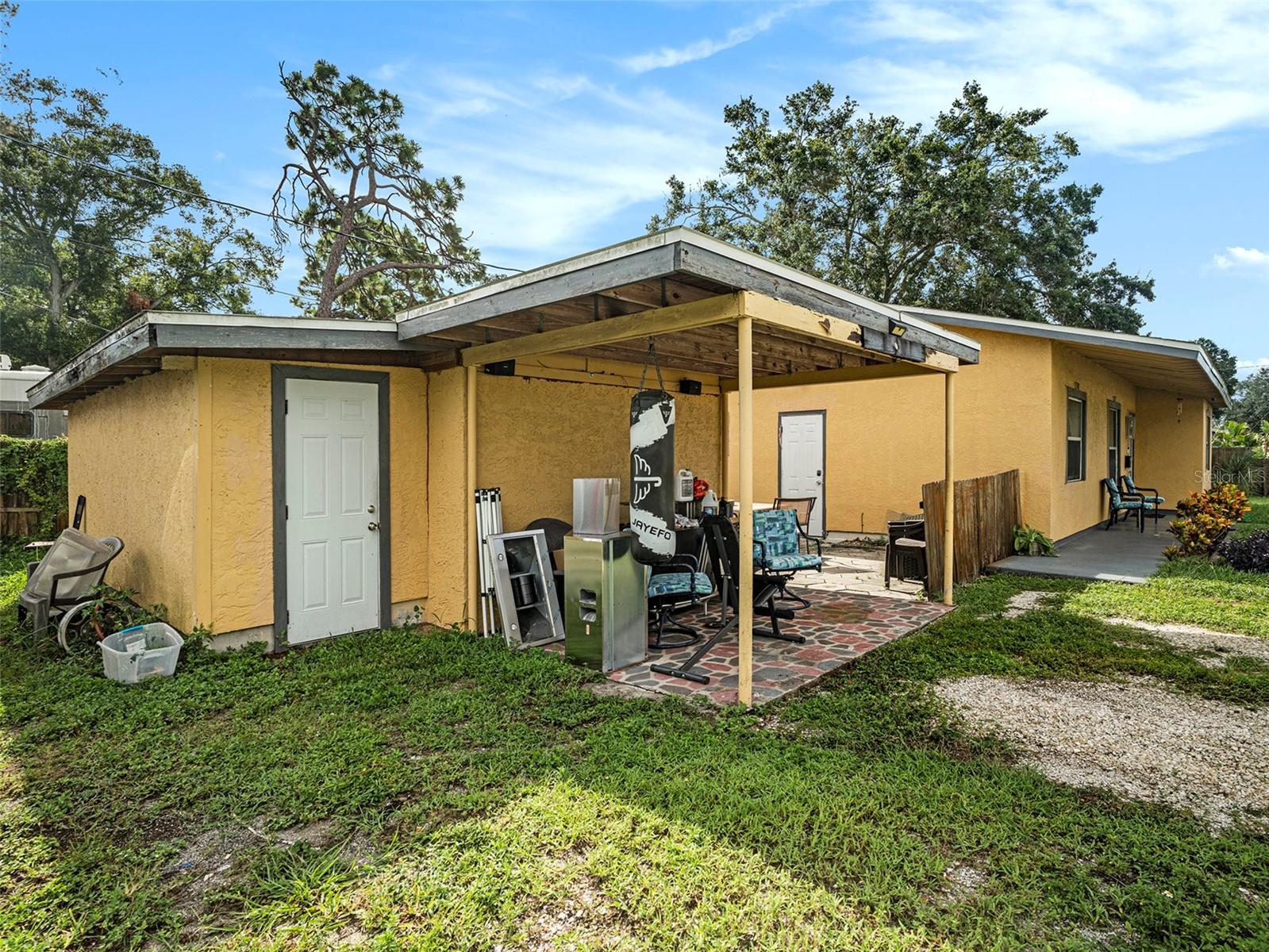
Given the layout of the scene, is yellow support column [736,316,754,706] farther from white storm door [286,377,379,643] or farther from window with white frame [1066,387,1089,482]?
window with white frame [1066,387,1089,482]

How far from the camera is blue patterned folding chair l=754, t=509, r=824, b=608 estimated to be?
17.9 ft

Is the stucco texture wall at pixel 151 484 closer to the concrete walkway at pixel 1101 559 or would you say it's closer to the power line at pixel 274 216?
the concrete walkway at pixel 1101 559

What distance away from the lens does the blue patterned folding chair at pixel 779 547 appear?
5.46 m

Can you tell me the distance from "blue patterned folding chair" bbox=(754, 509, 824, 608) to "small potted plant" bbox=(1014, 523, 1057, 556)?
462 centimetres

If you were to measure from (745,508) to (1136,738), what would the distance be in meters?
2.30

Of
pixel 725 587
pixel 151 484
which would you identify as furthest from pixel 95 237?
pixel 725 587

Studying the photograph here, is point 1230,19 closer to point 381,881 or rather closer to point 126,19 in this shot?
point 381,881

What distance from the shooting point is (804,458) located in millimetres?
11672

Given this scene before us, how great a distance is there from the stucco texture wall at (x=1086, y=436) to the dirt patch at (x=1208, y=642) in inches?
144

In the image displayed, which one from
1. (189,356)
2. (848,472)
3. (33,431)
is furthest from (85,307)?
(848,472)

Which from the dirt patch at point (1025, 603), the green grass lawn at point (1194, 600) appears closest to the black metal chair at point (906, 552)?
the dirt patch at point (1025, 603)

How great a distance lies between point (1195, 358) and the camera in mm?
8648

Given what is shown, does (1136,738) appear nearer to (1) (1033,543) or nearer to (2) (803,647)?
(2) (803,647)

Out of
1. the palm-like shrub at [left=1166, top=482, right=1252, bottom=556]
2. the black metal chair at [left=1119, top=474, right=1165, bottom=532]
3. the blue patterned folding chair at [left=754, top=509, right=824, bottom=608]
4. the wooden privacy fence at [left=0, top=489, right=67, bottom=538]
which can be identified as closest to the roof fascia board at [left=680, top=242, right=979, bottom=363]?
the blue patterned folding chair at [left=754, top=509, right=824, bottom=608]
